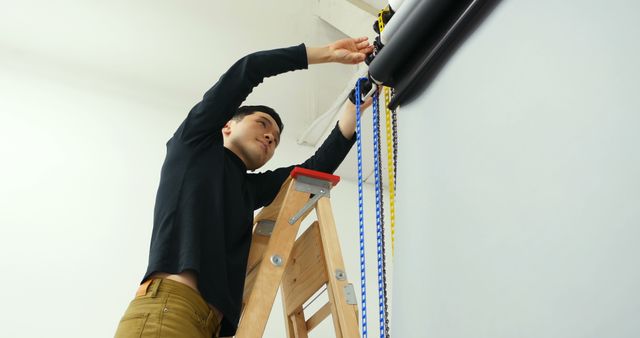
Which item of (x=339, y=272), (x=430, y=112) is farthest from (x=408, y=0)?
(x=339, y=272)

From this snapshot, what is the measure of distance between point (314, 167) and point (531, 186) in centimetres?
119

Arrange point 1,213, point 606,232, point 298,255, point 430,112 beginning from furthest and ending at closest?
1. point 1,213
2. point 298,255
3. point 430,112
4. point 606,232

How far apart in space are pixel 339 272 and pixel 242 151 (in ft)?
1.52

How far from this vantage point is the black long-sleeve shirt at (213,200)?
102 cm

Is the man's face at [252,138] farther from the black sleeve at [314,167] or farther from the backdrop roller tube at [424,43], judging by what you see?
the backdrop roller tube at [424,43]

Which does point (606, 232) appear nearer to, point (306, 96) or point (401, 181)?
point (401, 181)

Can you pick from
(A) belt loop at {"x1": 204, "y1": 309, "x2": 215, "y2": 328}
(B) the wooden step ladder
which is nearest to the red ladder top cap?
(B) the wooden step ladder

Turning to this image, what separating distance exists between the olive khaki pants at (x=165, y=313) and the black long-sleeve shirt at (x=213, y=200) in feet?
0.10

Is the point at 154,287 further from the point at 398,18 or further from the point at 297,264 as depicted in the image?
the point at 398,18

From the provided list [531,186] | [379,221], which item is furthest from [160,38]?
[531,186]

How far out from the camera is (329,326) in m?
2.38

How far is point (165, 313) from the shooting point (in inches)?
Answer: 36.8

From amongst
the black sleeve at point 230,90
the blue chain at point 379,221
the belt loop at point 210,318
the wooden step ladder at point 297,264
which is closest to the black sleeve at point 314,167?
the wooden step ladder at point 297,264

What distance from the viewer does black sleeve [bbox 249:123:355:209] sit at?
1.43m
